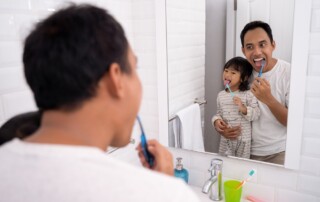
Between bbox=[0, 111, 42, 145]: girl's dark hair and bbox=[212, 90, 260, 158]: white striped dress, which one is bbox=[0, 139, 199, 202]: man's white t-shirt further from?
bbox=[212, 90, 260, 158]: white striped dress

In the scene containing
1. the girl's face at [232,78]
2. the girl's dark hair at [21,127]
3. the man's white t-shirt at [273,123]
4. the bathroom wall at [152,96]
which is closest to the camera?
the girl's dark hair at [21,127]

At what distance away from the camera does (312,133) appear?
0.96 m

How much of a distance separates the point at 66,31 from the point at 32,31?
9 centimetres

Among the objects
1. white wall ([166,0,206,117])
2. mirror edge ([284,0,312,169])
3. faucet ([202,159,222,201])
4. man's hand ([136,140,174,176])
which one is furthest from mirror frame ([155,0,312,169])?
man's hand ([136,140,174,176])

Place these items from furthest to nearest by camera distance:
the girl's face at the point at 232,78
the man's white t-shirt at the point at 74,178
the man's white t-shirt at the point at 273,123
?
the girl's face at the point at 232,78
the man's white t-shirt at the point at 273,123
the man's white t-shirt at the point at 74,178

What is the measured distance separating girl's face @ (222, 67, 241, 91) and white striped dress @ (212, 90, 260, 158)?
Result: 3 centimetres

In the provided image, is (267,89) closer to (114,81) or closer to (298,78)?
(298,78)

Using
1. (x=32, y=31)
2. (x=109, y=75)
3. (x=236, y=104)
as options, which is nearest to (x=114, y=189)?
(x=109, y=75)

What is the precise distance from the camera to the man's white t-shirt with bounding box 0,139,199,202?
0.42 m

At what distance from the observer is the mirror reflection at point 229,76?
3.24 ft

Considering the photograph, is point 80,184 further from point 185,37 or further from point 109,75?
point 185,37

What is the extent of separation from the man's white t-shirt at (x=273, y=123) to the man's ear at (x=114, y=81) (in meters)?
0.69

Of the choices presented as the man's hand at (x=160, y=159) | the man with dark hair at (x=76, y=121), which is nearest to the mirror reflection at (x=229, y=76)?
the man's hand at (x=160, y=159)

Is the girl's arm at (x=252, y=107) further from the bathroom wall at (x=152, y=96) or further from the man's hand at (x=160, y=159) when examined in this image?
the man's hand at (x=160, y=159)
